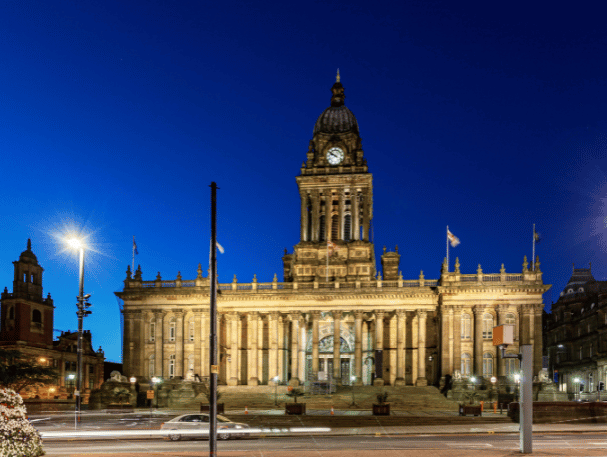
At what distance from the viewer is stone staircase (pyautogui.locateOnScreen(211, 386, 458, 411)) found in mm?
59344

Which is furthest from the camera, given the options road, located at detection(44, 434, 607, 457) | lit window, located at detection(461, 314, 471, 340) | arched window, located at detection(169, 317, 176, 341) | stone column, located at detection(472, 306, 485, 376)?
arched window, located at detection(169, 317, 176, 341)

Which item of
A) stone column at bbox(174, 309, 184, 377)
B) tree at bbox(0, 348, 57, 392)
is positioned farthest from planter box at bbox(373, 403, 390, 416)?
tree at bbox(0, 348, 57, 392)

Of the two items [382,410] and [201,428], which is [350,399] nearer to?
[382,410]

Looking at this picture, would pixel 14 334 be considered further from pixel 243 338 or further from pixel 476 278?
pixel 476 278

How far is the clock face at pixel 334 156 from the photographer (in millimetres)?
82575

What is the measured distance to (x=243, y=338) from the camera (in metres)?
75.2

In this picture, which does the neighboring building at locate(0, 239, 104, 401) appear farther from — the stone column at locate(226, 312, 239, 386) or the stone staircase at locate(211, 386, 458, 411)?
the stone staircase at locate(211, 386, 458, 411)

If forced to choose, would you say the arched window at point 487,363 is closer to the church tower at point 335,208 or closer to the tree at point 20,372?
the church tower at point 335,208

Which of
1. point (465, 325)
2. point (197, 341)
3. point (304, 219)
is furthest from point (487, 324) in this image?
point (197, 341)

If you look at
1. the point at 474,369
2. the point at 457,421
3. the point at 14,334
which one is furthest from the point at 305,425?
the point at 14,334

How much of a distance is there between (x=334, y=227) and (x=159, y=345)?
26331mm

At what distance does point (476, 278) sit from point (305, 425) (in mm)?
37775

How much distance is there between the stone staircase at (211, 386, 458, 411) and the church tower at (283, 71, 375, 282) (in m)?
15.6

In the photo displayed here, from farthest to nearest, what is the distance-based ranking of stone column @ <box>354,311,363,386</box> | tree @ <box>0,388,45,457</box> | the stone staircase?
1. stone column @ <box>354,311,363,386</box>
2. the stone staircase
3. tree @ <box>0,388,45,457</box>
